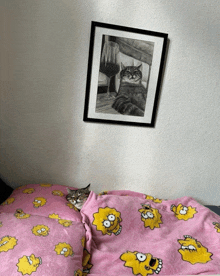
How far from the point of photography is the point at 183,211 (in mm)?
1612

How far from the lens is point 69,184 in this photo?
1.70 metres

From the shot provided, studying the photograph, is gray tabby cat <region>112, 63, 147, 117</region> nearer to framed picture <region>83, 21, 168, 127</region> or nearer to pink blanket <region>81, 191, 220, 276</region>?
framed picture <region>83, 21, 168, 127</region>

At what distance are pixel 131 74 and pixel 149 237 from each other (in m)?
1.05

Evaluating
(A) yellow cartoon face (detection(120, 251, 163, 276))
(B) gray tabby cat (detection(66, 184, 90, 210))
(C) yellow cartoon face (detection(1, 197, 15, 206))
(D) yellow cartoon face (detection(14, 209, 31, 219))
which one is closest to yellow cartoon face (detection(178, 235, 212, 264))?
(A) yellow cartoon face (detection(120, 251, 163, 276))

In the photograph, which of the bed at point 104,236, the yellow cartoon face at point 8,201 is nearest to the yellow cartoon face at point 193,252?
the bed at point 104,236

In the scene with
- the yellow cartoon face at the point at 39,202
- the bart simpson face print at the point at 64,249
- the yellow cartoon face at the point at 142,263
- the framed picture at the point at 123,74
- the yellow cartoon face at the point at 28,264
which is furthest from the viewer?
the framed picture at the point at 123,74

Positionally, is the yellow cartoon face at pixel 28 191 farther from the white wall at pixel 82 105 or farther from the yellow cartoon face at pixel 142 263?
the yellow cartoon face at pixel 142 263

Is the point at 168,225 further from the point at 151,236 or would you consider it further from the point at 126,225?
the point at 126,225

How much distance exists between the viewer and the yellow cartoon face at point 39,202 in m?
1.38

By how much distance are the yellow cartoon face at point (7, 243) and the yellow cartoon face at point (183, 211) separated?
105cm

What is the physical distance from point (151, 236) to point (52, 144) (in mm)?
875

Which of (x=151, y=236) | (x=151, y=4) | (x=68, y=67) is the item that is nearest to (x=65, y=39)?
(x=68, y=67)

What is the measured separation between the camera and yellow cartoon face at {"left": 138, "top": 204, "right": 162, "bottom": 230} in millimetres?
1447

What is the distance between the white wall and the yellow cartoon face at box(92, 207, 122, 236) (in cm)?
36
